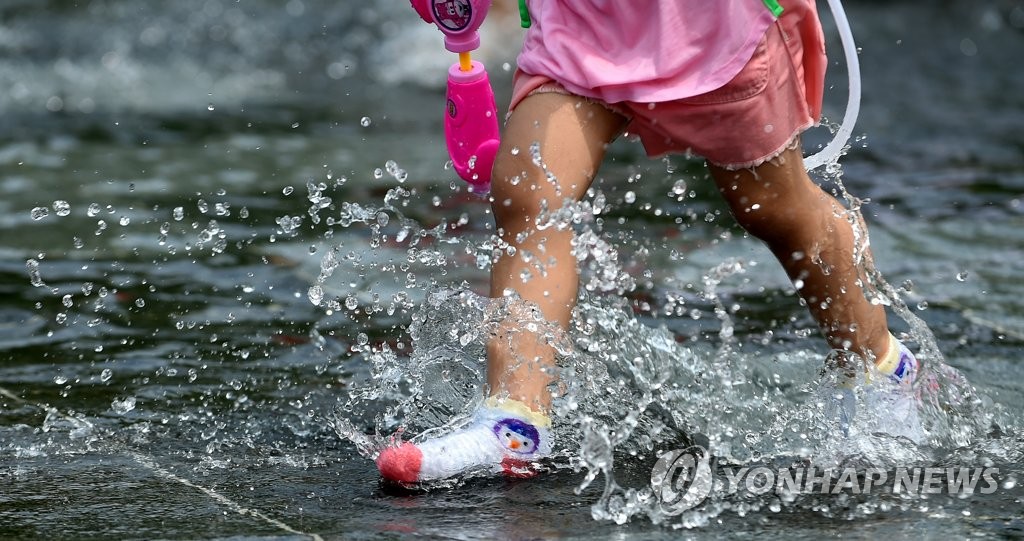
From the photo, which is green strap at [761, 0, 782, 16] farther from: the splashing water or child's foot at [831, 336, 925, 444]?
child's foot at [831, 336, 925, 444]

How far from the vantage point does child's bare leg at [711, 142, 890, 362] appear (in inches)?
99.2

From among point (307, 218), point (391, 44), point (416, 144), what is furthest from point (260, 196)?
point (391, 44)

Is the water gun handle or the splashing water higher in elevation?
the water gun handle

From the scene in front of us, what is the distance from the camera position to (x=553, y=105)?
2.41 metres

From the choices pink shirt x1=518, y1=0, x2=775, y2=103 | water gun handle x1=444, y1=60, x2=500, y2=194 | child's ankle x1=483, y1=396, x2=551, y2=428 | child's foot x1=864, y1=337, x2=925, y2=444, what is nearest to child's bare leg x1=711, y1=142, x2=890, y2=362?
child's foot x1=864, y1=337, x2=925, y2=444

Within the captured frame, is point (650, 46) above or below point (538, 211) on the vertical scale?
above

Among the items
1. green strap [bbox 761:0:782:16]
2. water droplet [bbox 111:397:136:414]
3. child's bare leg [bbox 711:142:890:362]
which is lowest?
water droplet [bbox 111:397:136:414]

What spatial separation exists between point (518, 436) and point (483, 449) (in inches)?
2.8

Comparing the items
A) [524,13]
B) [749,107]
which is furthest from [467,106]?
[749,107]

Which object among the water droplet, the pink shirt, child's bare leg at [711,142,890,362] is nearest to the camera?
the pink shirt

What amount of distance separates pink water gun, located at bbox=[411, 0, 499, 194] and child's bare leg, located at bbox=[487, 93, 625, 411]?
0.16 metres

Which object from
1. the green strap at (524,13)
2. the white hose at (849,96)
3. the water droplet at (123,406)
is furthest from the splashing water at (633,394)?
the water droplet at (123,406)

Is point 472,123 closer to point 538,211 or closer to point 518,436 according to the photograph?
point 538,211

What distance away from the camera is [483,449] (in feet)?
7.54
